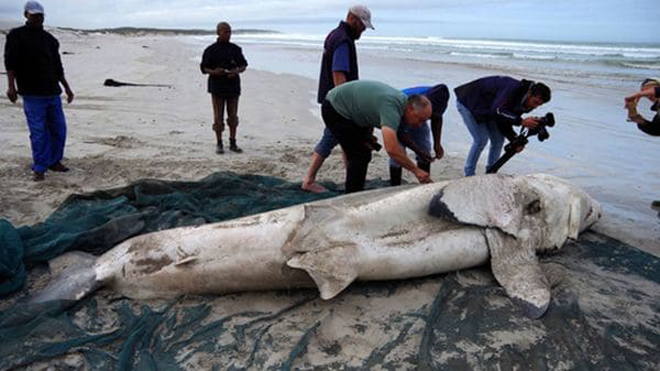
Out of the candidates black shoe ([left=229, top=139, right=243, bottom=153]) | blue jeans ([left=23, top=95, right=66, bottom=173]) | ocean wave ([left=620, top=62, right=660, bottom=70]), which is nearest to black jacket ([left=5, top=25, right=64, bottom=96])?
blue jeans ([left=23, top=95, right=66, bottom=173])

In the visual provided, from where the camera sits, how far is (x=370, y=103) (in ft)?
16.1

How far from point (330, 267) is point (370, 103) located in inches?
73.0

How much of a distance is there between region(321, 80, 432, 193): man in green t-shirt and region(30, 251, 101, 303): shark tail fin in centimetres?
274

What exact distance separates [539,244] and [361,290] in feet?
5.89

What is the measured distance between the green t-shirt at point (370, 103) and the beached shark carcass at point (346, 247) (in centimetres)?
77

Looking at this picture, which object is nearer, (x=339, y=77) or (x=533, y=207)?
(x=533, y=207)

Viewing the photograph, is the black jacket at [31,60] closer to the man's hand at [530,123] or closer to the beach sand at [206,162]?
the beach sand at [206,162]

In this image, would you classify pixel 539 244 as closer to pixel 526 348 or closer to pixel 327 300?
pixel 526 348

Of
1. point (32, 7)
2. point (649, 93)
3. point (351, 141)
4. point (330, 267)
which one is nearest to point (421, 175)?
point (351, 141)

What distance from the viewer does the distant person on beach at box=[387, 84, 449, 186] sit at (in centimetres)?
552

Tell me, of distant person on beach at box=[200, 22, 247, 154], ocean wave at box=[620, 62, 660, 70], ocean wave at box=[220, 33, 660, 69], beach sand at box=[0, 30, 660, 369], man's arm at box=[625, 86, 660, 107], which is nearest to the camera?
beach sand at box=[0, 30, 660, 369]

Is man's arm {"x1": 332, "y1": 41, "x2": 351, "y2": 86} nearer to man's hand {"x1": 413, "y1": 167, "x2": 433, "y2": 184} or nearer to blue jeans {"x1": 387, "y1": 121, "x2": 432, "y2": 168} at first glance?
blue jeans {"x1": 387, "y1": 121, "x2": 432, "y2": 168}

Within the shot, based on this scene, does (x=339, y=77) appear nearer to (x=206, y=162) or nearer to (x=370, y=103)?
(x=370, y=103)

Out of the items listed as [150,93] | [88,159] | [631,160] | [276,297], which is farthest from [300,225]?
[150,93]
